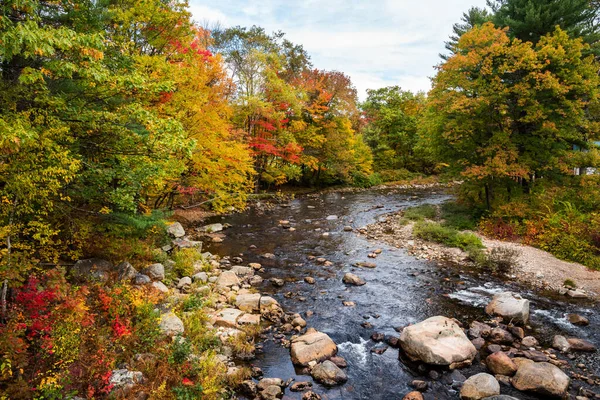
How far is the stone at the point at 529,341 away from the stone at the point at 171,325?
814 cm

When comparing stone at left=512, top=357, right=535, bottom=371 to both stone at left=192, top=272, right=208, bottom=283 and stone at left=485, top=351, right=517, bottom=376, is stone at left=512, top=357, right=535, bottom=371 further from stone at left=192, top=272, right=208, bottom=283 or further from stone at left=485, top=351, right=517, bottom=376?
stone at left=192, top=272, right=208, bottom=283

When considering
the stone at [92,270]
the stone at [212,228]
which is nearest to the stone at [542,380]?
the stone at [92,270]

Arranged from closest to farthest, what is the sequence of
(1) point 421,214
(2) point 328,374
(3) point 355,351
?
(2) point 328,374
(3) point 355,351
(1) point 421,214

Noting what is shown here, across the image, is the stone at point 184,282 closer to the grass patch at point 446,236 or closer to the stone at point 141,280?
the stone at point 141,280

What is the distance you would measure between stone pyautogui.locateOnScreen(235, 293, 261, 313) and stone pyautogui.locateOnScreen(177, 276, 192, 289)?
65.5 inches

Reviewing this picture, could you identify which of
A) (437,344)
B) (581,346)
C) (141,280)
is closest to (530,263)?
(581,346)

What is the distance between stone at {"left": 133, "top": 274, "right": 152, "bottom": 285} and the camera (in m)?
8.71

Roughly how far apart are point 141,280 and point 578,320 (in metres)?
11.9

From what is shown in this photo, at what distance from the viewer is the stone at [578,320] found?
8859mm

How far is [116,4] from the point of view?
9.42 m

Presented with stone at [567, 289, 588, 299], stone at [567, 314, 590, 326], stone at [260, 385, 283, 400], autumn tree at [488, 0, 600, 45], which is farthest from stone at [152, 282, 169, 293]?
autumn tree at [488, 0, 600, 45]

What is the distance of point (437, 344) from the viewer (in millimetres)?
7320

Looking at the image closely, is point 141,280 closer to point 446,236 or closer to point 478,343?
point 478,343

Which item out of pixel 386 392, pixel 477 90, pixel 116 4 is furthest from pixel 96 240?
pixel 477 90
